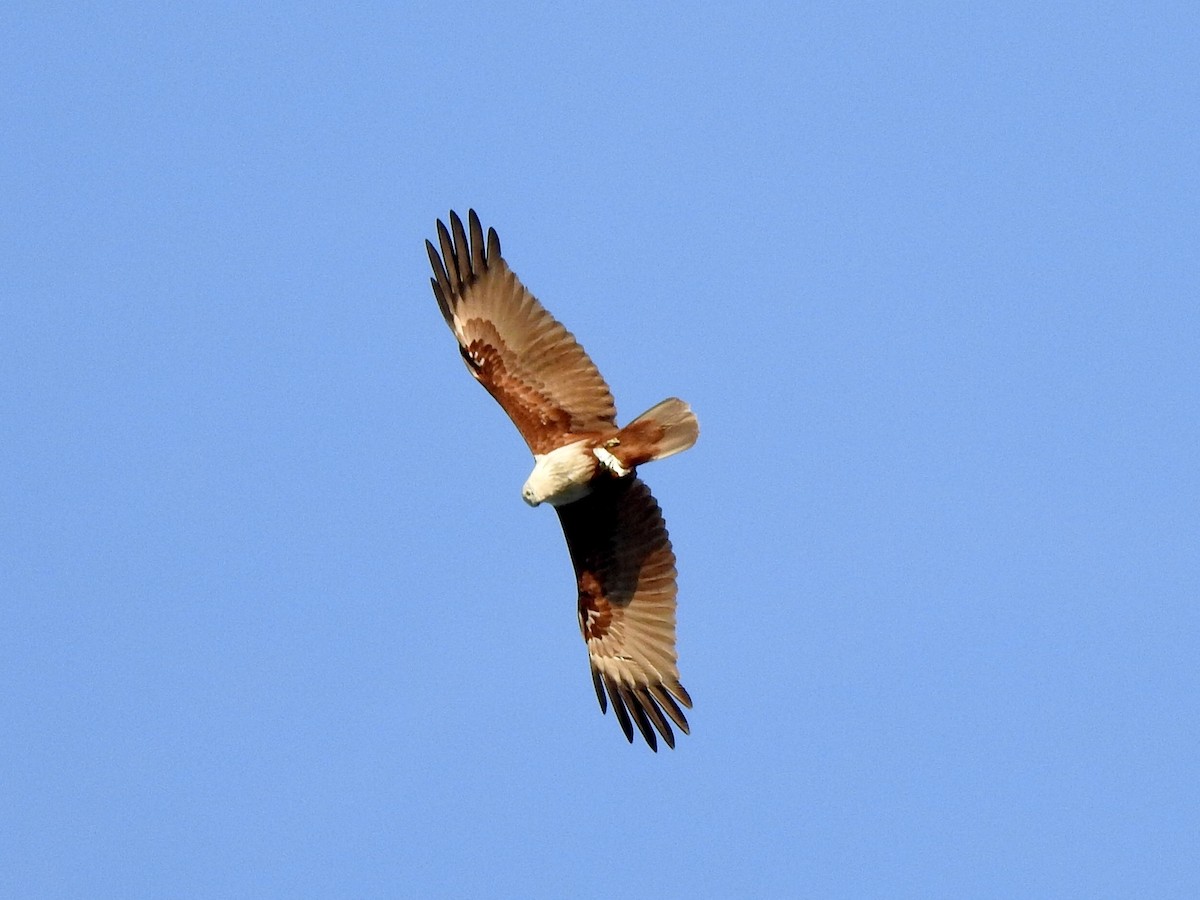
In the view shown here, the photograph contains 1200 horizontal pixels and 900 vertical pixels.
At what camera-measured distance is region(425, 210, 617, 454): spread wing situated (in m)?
10.1

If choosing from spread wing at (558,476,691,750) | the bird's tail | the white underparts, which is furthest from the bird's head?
the bird's tail

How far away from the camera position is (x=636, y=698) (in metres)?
10.3

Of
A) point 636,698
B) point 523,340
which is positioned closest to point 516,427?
point 523,340

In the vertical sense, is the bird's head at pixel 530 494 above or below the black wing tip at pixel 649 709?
above

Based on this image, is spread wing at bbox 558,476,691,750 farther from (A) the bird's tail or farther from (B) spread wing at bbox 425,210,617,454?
(B) spread wing at bbox 425,210,617,454

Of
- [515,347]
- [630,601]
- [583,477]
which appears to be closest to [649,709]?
[630,601]

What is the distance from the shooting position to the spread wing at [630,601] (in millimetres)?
10148

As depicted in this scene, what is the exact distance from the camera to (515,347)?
33.7 feet

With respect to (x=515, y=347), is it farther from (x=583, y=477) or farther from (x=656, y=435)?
(x=656, y=435)

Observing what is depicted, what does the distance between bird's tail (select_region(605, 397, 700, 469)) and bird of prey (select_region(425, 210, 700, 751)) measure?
0.06 m

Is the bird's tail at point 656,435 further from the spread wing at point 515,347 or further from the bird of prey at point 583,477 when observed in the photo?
the spread wing at point 515,347

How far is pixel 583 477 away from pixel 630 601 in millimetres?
1028

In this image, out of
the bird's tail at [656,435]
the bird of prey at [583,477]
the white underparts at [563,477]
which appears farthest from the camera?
the bird of prey at [583,477]

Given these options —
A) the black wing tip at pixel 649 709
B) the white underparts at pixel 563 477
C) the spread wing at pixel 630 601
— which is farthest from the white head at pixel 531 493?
the black wing tip at pixel 649 709
